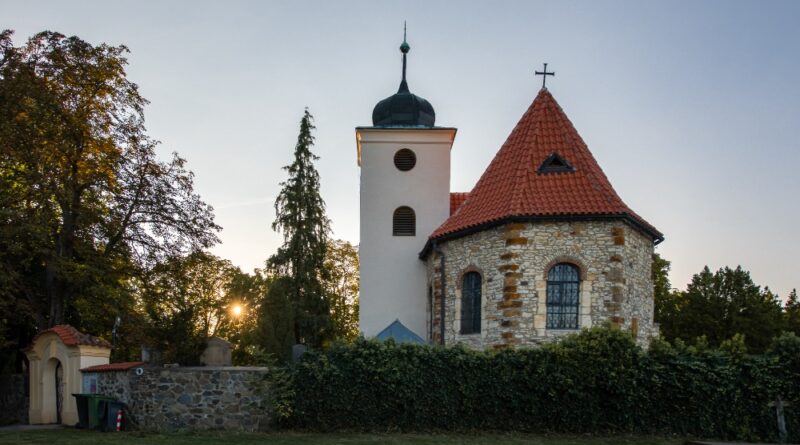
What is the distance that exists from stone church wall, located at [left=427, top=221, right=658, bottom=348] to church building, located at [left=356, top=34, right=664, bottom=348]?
0.02 m

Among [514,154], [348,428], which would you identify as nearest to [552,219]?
[514,154]

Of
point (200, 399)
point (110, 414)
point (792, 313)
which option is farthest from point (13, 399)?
point (792, 313)

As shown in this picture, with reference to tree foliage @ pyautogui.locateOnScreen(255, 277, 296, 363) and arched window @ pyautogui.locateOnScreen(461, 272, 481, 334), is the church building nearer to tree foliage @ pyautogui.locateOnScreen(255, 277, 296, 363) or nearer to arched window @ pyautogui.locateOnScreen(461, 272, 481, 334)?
arched window @ pyautogui.locateOnScreen(461, 272, 481, 334)

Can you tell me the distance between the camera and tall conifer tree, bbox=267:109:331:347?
108 feet

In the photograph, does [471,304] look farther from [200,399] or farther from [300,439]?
[200,399]

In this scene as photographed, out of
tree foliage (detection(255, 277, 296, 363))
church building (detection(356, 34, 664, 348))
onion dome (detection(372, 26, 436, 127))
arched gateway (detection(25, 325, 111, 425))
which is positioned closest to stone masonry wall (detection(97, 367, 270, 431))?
arched gateway (detection(25, 325, 111, 425))

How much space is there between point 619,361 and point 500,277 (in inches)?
170

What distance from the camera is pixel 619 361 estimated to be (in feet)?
49.9

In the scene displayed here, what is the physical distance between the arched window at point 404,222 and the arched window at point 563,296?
751 cm

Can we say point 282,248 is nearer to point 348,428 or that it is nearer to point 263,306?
point 263,306

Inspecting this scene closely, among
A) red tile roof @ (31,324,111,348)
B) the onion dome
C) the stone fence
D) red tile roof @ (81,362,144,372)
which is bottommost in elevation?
the stone fence

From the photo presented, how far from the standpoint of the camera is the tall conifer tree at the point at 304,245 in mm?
33062

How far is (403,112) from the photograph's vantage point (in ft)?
86.8

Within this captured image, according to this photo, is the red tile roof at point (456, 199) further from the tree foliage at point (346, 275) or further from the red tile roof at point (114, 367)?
the tree foliage at point (346, 275)
